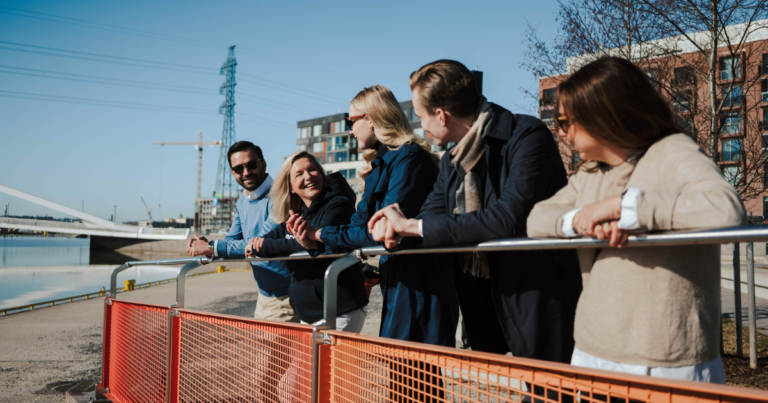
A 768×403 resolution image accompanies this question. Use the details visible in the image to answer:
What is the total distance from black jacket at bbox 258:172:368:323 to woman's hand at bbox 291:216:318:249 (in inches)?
9.1

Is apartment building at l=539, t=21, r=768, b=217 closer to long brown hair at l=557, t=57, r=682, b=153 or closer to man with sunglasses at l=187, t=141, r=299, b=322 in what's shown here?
man with sunglasses at l=187, t=141, r=299, b=322

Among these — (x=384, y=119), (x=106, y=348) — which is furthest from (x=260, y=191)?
(x=106, y=348)

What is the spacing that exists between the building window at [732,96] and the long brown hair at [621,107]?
16.7ft

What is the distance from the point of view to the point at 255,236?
4.19m

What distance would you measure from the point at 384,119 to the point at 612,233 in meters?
1.73

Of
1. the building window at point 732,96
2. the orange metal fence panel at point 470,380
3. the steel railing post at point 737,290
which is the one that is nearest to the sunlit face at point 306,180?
the orange metal fence panel at point 470,380

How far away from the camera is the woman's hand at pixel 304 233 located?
8.30 ft

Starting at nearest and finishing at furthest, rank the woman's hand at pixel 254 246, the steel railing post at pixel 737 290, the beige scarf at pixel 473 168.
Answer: the beige scarf at pixel 473 168
the woman's hand at pixel 254 246
the steel railing post at pixel 737 290

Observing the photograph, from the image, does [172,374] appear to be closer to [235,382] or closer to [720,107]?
[235,382]

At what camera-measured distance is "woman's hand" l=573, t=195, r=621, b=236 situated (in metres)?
1.28

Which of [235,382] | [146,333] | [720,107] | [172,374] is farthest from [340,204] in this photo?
[720,107]

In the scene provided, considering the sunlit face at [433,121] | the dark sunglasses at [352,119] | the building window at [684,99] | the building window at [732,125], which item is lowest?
the sunlit face at [433,121]

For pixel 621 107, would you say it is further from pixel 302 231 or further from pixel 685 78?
pixel 685 78

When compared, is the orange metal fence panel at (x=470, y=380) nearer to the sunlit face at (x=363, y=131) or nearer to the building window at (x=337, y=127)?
the sunlit face at (x=363, y=131)
